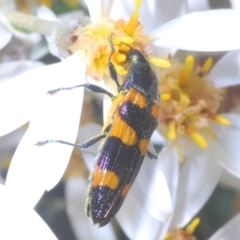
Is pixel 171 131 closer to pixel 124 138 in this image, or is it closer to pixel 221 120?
pixel 221 120

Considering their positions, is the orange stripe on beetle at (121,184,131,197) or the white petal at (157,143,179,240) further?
the white petal at (157,143,179,240)

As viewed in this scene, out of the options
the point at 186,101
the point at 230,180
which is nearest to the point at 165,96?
the point at 186,101

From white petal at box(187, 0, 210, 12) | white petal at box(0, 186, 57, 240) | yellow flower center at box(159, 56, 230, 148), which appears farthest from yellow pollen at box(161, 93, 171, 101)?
white petal at box(0, 186, 57, 240)

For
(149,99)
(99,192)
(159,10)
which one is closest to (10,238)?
(99,192)

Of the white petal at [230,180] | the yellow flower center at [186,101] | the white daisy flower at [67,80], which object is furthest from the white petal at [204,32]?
the white petal at [230,180]

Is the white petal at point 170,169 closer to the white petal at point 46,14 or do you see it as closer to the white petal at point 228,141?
the white petal at point 228,141

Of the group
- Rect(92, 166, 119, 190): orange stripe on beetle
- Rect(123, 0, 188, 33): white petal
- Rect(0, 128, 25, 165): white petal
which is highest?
Rect(123, 0, 188, 33): white petal

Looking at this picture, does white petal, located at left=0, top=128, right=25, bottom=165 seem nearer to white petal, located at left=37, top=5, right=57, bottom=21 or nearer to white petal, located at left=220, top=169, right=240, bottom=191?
→ white petal, located at left=37, top=5, right=57, bottom=21
